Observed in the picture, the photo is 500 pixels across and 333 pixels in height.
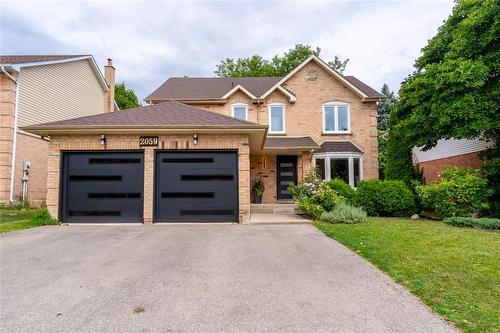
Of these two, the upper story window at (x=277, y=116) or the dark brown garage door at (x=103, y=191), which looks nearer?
the dark brown garage door at (x=103, y=191)

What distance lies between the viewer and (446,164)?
1570 cm

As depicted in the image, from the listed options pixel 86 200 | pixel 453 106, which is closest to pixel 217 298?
pixel 86 200

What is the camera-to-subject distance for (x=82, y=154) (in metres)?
9.43

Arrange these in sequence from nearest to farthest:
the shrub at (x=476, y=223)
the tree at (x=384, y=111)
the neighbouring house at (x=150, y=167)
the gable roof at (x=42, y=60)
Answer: the shrub at (x=476, y=223), the neighbouring house at (x=150, y=167), the gable roof at (x=42, y=60), the tree at (x=384, y=111)

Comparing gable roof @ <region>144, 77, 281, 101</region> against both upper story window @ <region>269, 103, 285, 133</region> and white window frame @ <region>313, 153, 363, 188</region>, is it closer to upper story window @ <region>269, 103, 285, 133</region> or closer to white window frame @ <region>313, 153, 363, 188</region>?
upper story window @ <region>269, 103, 285, 133</region>

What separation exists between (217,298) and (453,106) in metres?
11.0

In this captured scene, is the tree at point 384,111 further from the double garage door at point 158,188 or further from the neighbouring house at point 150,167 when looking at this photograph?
the double garage door at point 158,188

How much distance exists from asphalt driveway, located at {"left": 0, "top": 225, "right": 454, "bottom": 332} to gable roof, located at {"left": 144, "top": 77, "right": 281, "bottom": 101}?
12.0m

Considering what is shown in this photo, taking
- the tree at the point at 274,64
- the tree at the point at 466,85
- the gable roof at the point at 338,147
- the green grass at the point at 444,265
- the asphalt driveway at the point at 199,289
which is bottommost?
the asphalt driveway at the point at 199,289

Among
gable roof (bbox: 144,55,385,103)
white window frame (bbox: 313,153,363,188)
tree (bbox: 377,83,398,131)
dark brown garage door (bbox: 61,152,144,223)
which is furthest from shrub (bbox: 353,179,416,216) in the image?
tree (bbox: 377,83,398,131)

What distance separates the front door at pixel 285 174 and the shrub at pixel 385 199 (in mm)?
4225

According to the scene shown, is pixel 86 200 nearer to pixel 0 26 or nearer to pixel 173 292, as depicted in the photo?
pixel 173 292

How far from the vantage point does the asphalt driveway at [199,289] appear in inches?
108

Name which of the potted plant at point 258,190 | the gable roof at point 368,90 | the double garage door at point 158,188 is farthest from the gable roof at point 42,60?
the gable roof at point 368,90
